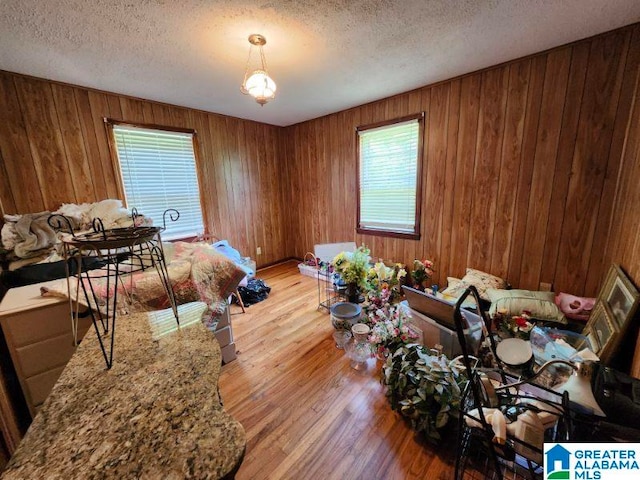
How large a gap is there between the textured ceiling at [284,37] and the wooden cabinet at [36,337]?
1.61 m

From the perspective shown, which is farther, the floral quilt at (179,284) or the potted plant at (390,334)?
the potted plant at (390,334)

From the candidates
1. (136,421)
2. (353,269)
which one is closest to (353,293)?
(353,269)

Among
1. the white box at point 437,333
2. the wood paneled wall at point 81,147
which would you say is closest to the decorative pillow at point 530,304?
the white box at point 437,333

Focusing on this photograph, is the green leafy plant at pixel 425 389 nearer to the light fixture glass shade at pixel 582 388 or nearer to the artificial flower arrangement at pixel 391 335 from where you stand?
the artificial flower arrangement at pixel 391 335

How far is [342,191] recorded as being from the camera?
361cm

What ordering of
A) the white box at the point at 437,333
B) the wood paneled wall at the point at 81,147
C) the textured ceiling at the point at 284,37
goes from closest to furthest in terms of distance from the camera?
the textured ceiling at the point at 284,37 < the white box at the point at 437,333 < the wood paneled wall at the point at 81,147

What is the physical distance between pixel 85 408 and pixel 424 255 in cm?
298

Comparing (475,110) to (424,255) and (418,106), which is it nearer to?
(418,106)

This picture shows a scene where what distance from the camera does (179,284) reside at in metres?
1.53

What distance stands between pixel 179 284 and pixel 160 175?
2.02 metres

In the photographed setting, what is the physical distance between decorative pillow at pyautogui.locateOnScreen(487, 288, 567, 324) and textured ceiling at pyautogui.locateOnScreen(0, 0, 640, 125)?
195 cm

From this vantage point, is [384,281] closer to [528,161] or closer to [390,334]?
[390,334]

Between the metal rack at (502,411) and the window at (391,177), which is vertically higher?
the window at (391,177)

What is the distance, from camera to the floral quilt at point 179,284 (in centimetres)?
135
